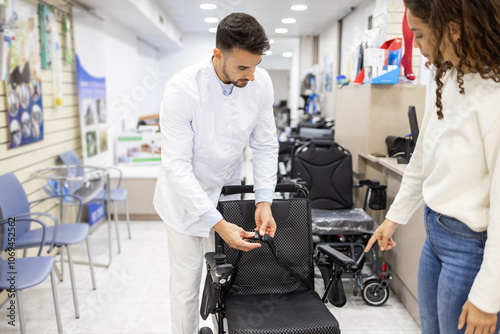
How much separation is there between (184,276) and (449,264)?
1171mm

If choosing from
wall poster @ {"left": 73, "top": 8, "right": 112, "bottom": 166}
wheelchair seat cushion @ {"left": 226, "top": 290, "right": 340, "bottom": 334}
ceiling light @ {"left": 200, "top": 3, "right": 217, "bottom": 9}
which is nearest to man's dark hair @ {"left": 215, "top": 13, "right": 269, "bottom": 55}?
wheelchair seat cushion @ {"left": 226, "top": 290, "right": 340, "bottom": 334}

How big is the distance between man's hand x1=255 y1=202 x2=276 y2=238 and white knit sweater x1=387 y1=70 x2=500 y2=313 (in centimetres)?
74

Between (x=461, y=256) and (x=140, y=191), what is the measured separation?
413 cm

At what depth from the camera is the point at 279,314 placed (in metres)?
1.62

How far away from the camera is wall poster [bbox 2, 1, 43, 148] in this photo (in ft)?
10.1

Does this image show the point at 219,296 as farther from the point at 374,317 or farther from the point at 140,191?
the point at 140,191

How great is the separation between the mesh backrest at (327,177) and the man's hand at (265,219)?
169 cm

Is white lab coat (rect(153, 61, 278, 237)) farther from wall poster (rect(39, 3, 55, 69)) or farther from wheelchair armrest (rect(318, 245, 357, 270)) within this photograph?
wall poster (rect(39, 3, 55, 69))

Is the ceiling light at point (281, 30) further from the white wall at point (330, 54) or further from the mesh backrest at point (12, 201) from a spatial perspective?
the mesh backrest at point (12, 201)

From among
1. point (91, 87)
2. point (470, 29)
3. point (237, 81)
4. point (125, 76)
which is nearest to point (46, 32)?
point (91, 87)

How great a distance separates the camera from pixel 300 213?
6.10 ft

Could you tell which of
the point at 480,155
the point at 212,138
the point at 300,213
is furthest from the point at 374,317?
the point at 480,155

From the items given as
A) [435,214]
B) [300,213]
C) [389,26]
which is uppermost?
[389,26]

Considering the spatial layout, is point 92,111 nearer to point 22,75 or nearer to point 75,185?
point 75,185
